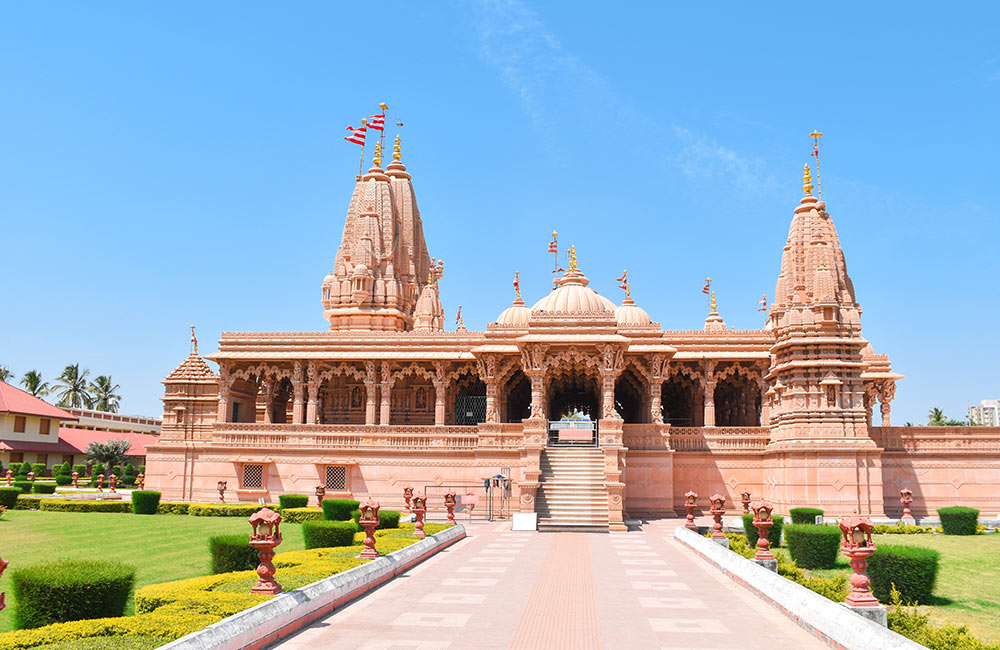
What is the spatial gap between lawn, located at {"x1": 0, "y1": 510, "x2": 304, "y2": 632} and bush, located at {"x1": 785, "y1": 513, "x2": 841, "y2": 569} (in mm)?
11439

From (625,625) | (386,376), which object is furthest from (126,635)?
(386,376)

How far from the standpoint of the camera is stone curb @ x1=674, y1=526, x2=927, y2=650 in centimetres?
838

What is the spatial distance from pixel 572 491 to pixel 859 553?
17422mm

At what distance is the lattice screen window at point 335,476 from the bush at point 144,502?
661cm

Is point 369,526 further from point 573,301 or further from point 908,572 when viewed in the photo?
point 573,301

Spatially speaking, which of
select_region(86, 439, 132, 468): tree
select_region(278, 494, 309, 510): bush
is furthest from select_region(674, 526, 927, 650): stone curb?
select_region(86, 439, 132, 468): tree

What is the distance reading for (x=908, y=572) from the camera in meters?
12.6

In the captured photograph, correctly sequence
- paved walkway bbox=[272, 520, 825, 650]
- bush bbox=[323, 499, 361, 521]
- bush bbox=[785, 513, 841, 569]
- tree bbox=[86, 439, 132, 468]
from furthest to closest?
tree bbox=[86, 439, 132, 468]
bush bbox=[323, 499, 361, 521]
bush bbox=[785, 513, 841, 569]
paved walkway bbox=[272, 520, 825, 650]

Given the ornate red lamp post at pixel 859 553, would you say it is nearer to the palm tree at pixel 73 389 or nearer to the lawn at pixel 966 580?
the lawn at pixel 966 580

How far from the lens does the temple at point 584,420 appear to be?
29.0 m

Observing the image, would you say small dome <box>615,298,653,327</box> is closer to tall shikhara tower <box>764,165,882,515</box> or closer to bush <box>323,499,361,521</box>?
tall shikhara tower <box>764,165,882,515</box>

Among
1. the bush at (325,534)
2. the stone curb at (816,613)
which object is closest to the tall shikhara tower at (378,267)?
the bush at (325,534)

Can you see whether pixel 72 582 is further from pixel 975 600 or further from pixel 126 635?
pixel 975 600

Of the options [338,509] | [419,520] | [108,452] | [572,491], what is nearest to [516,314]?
[572,491]
